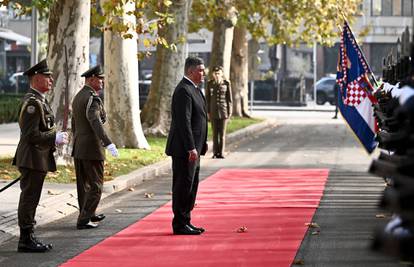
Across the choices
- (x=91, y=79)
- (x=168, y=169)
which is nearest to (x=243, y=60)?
(x=168, y=169)

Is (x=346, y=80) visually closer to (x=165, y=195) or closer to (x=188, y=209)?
(x=165, y=195)

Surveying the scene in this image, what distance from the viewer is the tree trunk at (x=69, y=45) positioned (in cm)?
2006

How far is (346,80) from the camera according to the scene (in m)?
18.3

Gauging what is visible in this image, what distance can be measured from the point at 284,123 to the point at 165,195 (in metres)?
28.4

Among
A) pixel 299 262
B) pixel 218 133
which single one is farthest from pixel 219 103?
pixel 299 262

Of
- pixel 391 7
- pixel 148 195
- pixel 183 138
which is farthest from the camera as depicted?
pixel 391 7

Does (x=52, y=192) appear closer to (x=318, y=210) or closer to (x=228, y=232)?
(x=318, y=210)

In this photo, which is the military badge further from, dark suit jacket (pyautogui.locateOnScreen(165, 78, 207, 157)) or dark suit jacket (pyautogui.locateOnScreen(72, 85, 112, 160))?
dark suit jacket (pyautogui.locateOnScreen(165, 78, 207, 157))

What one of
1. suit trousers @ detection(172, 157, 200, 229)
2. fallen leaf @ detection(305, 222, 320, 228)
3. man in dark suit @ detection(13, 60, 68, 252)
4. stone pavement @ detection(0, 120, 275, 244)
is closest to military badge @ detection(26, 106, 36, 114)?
man in dark suit @ detection(13, 60, 68, 252)

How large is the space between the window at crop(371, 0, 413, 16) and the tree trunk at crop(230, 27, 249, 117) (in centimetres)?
3335

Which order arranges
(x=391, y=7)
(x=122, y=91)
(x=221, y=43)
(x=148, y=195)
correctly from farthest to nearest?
(x=391, y=7), (x=221, y=43), (x=122, y=91), (x=148, y=195)

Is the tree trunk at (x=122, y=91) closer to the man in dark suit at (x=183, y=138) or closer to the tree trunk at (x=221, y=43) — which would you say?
the man in dark suit at (x=183, y=138)

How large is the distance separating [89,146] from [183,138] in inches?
47.7

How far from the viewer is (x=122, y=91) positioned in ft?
84.2
